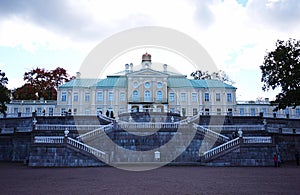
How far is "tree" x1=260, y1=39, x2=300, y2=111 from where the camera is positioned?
28281mm

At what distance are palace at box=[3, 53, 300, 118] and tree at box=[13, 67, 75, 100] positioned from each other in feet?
15.0

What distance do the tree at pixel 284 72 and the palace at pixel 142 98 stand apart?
66.3 ft

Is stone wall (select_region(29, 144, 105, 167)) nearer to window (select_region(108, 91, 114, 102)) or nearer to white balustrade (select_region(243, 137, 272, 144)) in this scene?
white balustrade (select_region(243, 137, 272, 144))

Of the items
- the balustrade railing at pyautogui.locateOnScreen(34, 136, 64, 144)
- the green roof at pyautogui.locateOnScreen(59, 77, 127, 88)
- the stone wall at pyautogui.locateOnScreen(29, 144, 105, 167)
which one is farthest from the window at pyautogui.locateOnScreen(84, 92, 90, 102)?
the stone wall at pyautogui.locateOnScreen(29, 144, 105, 167)

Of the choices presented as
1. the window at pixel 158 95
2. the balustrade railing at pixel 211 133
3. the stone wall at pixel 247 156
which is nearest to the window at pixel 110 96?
the window at pixel 158 95

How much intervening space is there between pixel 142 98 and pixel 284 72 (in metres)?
25.2

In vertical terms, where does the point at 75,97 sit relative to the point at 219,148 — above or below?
above

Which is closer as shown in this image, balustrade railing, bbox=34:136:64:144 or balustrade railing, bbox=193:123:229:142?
balustrade railing, bbox=34:136:64:144

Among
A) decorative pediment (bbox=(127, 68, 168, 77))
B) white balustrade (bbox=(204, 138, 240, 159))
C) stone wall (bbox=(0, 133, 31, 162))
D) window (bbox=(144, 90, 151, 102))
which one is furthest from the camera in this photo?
decorative pediment (bbox=(127, 68, 168, 77))

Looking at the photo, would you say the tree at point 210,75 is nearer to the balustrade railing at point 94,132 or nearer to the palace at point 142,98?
the palace at point 142,98

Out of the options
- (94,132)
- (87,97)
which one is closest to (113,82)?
(87,97)

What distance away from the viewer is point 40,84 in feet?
186

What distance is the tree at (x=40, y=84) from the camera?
181 feet

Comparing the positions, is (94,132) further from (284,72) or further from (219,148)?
(284,72)
